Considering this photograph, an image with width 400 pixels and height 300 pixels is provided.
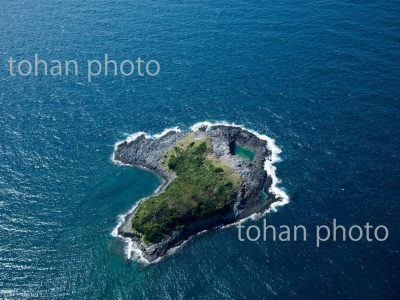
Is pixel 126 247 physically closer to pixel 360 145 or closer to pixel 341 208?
pixel 341 208

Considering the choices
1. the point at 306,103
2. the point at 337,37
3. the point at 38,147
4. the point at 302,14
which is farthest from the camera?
the point at 302,14

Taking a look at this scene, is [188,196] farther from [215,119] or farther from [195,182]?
[215,119]

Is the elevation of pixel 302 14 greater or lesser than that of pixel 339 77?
greater

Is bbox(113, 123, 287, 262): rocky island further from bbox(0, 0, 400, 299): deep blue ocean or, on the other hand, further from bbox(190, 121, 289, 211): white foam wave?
bbox(0, 0, 400, 299): deep blue ocean

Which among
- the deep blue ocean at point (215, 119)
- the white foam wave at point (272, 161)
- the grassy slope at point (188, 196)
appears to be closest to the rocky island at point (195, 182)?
the grassy slope at point (188, 196)

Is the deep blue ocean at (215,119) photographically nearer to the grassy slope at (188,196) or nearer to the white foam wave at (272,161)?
the white foam wave at (272,161)

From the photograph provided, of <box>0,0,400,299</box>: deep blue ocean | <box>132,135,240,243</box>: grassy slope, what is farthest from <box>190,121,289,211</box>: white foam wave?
<box>132,135,240,243</box>: grassy slope

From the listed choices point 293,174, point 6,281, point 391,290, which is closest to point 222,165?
point 293,174

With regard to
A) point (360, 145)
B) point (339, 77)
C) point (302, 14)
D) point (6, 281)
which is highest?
point (302, 14)
